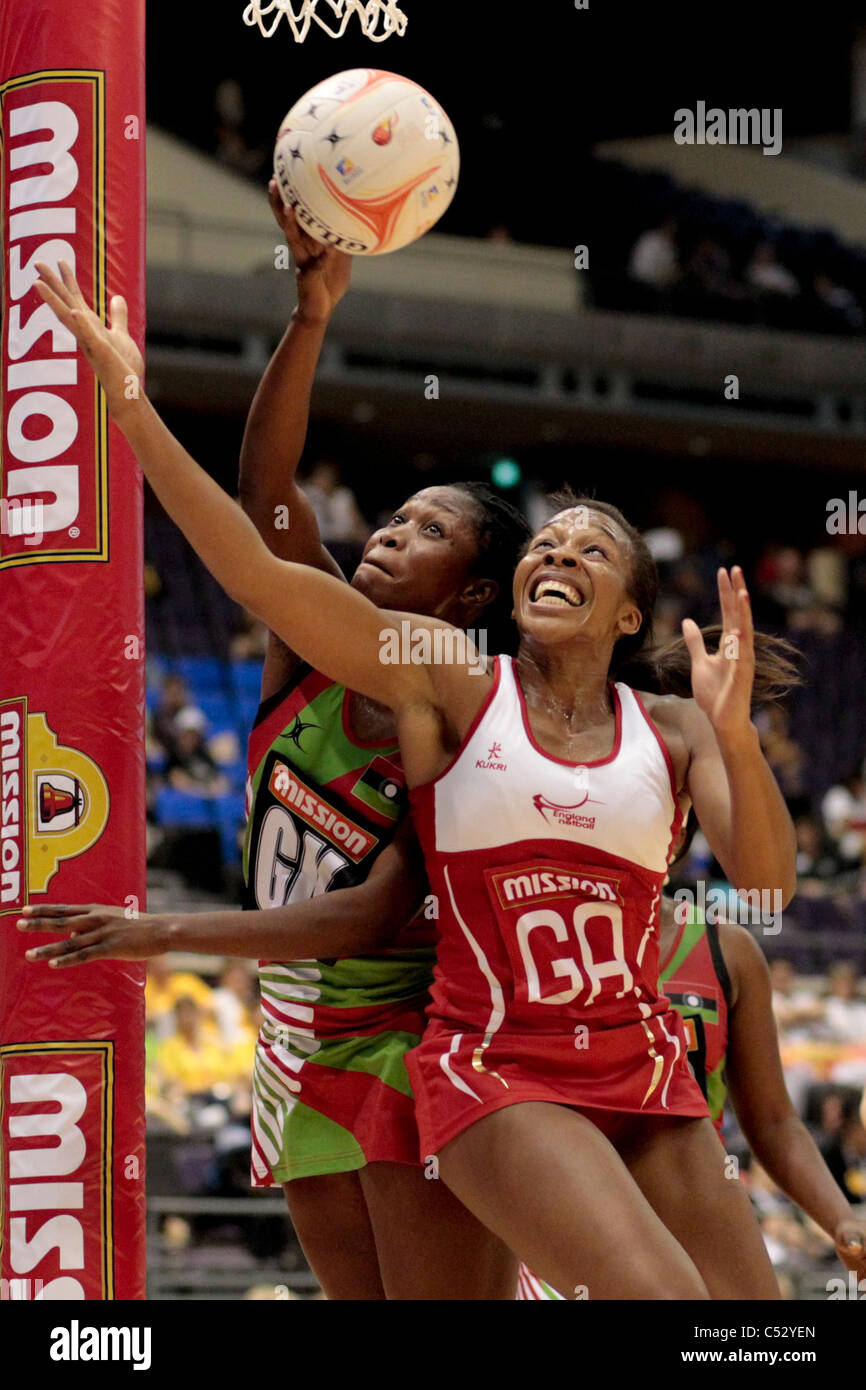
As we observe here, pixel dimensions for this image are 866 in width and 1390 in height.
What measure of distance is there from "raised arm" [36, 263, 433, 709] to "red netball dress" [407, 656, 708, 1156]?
0.97 ft

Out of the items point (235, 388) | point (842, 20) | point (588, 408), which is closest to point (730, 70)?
point (842, 20)

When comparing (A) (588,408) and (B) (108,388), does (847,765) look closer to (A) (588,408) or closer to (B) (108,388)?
(A) (588,408)

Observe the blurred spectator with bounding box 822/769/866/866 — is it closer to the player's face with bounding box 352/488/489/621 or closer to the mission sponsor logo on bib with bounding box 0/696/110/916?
the player's face with bounding box 352/488/489/621

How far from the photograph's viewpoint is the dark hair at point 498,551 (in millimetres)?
4277

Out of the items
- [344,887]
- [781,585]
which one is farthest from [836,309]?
[344,887]

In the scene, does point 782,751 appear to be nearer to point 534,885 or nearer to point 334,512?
point 334,512

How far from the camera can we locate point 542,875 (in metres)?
3.53

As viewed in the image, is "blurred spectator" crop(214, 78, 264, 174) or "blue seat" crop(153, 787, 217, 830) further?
"blurred spectator" crop(214, 78, 264, 174)

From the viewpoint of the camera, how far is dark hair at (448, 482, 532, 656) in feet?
14.0

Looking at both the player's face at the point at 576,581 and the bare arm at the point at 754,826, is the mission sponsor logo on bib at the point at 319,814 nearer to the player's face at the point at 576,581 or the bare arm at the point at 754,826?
the player's face at the point at 576,581

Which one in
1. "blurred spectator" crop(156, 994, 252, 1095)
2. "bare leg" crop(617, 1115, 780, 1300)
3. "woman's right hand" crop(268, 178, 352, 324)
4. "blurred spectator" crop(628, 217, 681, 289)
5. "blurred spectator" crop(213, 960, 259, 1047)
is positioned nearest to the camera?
"bare leg" crop(617, 1115, 780, 1300)

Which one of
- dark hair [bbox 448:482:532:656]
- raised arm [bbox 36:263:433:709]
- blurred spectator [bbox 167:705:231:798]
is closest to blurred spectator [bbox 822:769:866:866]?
blurred spectator [bbox 167:705:231:798]

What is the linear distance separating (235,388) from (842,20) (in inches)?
417

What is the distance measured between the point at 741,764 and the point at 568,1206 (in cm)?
90
